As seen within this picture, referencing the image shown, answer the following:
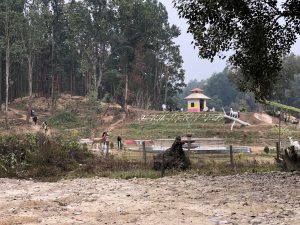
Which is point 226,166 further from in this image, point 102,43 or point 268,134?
point 102,43

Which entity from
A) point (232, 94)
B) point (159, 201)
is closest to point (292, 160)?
point (159, 201)

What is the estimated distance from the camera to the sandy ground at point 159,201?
9.66 metres

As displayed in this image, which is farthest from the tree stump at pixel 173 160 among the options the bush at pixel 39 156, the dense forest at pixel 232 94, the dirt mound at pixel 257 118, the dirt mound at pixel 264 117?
the dense forest at pixel 232 94

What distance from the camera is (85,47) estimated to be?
6400 centimetres

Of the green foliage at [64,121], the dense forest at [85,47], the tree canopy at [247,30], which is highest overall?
the dense forest at [85,47]

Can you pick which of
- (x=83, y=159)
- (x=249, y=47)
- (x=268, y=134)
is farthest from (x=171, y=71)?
(x=249, y=47)

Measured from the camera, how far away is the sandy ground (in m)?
9.66

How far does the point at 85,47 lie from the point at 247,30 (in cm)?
5094

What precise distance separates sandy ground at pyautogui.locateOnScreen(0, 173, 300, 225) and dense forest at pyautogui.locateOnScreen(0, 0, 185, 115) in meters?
38.9

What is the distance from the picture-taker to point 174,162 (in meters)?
19.3

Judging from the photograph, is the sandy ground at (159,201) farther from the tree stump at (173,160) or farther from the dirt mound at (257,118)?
the dirt mound at (257,118)

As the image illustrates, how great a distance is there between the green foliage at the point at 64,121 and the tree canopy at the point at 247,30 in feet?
132

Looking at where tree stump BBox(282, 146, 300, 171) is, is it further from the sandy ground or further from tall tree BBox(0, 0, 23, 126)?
tall tree BBox(0, 0, 23, 126)

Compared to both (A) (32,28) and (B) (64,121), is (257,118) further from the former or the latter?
(A) (32,28)
